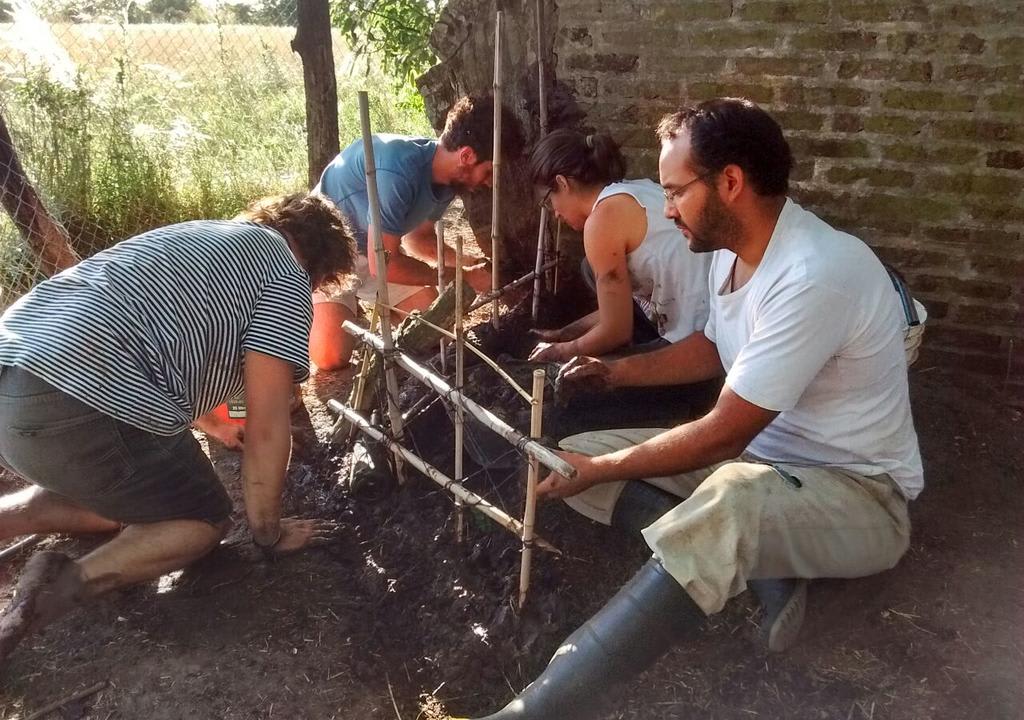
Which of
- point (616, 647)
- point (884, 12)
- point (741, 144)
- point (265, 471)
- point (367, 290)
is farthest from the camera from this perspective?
point (367, 290)

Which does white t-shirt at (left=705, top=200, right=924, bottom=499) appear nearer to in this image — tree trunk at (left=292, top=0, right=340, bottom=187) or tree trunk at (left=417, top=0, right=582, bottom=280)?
tree trunk at (left=417, top=0, right=582, bottom=280)

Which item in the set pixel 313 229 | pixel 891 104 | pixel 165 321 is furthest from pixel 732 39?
pixel 165 321

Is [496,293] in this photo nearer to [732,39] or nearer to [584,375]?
[584,375]

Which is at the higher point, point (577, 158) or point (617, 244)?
point (577, 158)

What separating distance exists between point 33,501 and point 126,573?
525 mm

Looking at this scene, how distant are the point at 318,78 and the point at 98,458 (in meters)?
3.41

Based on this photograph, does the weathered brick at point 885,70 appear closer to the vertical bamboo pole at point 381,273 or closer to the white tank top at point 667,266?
the white tank top at point 667,266

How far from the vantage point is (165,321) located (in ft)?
7.78

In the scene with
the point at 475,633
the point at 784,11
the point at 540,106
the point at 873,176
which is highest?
the point at 784,11

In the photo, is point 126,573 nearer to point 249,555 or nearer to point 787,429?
point 249,555

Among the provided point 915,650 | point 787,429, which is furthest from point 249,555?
point 915,650

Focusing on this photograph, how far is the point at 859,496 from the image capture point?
6.91ft

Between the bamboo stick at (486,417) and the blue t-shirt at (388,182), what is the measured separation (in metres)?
0.95

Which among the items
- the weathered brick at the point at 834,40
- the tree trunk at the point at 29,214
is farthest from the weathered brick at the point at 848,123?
the tree trunk at the point at 29,214
